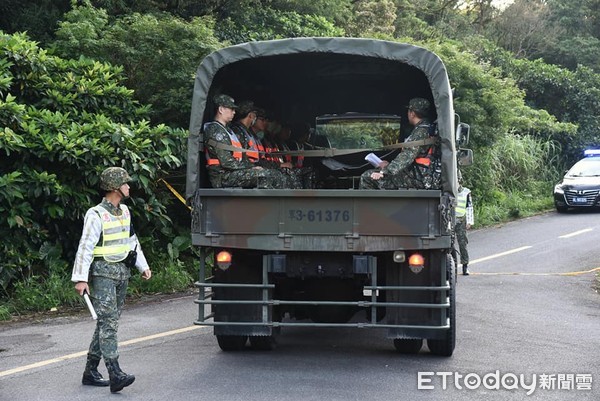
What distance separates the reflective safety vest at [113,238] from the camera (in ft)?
25.3

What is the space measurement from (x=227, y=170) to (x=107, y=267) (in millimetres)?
1763

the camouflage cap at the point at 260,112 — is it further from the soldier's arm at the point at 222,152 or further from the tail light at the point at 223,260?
the tail light at the point at 223,260

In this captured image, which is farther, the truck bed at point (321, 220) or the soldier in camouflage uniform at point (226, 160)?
the soldier in camouflage uniform at point (226, 160)

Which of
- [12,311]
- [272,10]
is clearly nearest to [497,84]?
[272,10]

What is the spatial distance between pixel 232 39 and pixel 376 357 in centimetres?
1171

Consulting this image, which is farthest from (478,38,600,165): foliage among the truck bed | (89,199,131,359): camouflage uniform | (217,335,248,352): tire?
(89,199,131,359): camouflage uniform

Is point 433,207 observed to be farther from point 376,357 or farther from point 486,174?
point 486,174

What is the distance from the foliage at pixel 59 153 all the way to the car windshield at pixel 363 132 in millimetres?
2755

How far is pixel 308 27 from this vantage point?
865 inches

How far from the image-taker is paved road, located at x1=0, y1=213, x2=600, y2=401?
7578 mm

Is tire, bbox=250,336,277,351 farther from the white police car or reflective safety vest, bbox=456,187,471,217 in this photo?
the white police car

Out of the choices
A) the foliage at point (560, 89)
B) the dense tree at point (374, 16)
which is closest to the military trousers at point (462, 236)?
the dense tree at point (374, 16)

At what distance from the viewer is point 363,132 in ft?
37.3
